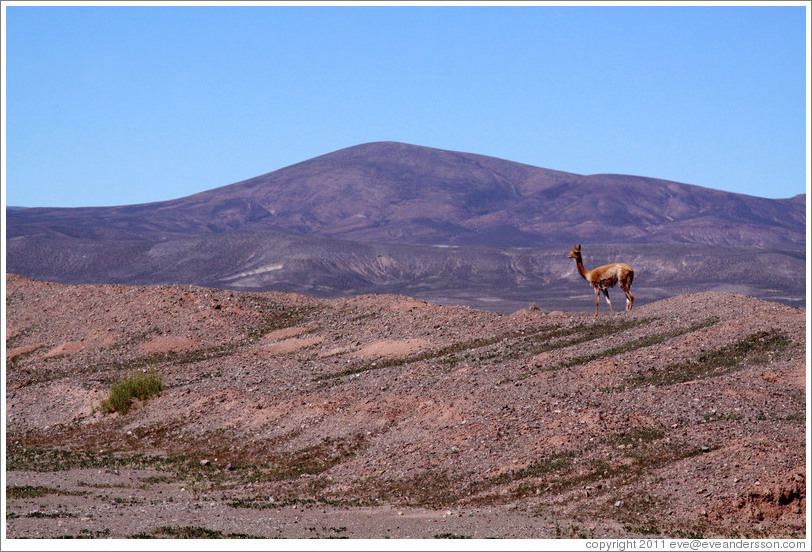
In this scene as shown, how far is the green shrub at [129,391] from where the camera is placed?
2602 cm

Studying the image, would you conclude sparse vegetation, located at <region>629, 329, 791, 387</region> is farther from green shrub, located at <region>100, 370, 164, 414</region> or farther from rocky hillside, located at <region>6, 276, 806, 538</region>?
green shrub, located at <region>100, 370, 164, 414</region>

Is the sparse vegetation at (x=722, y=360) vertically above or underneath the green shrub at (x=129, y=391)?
above

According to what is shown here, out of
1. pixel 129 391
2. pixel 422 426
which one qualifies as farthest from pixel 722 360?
pixel 129 391

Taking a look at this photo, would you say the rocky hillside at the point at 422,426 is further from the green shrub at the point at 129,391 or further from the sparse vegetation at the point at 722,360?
the green shrub at the point at 129,391

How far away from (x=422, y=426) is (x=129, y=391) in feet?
30.2

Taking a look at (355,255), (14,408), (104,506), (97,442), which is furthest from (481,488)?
(355,255)

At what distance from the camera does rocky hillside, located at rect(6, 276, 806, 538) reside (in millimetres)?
14734

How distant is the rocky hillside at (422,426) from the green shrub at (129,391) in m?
0.50

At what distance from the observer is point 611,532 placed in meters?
13.7

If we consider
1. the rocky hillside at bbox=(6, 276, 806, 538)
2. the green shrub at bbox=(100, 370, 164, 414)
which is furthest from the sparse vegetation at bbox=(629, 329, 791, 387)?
the green shrub at bbox=(100, 370, 164, 414)

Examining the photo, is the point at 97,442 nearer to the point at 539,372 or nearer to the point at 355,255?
the point at 539,372

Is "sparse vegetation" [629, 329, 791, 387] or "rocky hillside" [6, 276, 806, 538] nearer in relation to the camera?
"rocky hillside" [6, 276, 806, 538]

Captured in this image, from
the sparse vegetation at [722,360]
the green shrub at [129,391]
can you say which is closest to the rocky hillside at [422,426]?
the sparse vegetation at [722,360]

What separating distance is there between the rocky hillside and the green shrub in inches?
19.7
